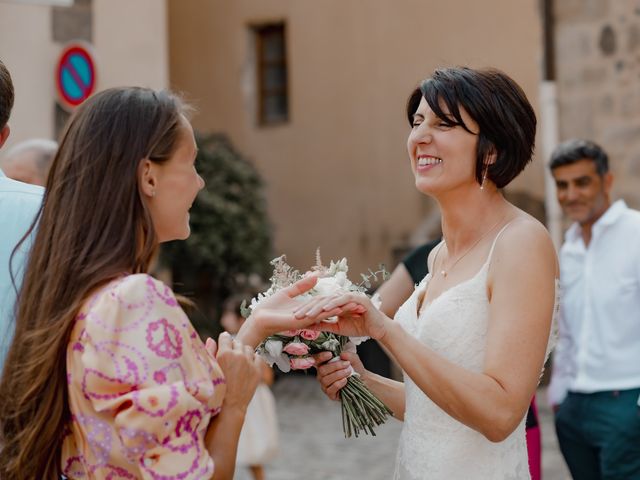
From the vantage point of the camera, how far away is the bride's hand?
285 centimetres

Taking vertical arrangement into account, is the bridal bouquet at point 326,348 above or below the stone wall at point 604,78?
below


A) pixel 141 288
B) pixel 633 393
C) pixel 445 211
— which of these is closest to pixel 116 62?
pixel 633 393

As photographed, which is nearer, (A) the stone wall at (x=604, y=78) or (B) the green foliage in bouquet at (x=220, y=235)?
(A) the stone wall at (x=604, y=78)

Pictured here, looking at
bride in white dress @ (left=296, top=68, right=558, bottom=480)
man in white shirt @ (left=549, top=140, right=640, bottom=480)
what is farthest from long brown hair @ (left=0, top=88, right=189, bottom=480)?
man in white shirt @ (left=549, top=140, right=640, bottom=480)

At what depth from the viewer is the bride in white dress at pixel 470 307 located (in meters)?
2.88

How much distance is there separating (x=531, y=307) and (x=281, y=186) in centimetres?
1406

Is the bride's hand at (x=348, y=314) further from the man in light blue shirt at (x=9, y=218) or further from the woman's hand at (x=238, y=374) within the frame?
the man in light blue shirt at (x=9, y=218)

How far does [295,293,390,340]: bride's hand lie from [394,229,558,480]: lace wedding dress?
262mm

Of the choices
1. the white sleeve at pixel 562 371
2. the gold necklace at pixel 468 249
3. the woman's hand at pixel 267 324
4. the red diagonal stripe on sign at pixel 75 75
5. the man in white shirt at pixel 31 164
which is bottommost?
the white sleeve at pixel 562 371

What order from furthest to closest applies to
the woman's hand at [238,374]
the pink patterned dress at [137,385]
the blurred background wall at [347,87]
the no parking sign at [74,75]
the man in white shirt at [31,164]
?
the blurred background wall at [347,87] < the no parking sign at [74,75] < the man in white shirt at [31,164] < the woman's hand at [238,374] < the pink patterned dress at [137,385]

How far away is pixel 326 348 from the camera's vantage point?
10.9 ft

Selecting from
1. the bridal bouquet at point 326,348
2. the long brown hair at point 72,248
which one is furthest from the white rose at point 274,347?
the long brown hair at point 72,248

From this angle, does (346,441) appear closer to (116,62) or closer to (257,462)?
(257,462)

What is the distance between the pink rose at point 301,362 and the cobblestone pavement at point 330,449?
5071 mm
